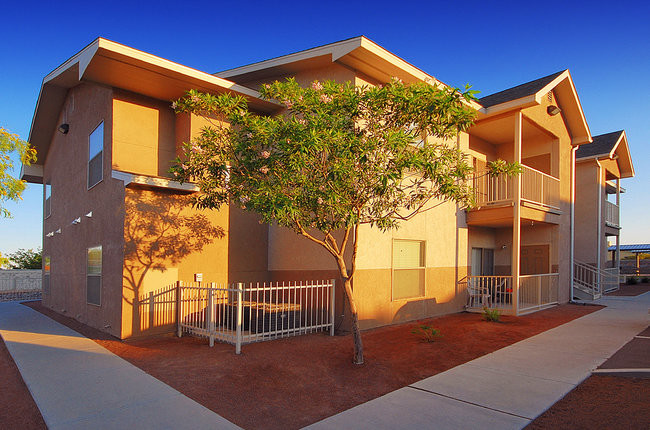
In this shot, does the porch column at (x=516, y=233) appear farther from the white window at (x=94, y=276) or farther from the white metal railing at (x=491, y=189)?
the white window at (x=94, y=276)

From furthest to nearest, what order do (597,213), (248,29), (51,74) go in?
(597,213), (248,29), (51,74)

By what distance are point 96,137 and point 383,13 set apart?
885cm

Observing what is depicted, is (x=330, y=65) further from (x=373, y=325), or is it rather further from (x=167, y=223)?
(x=373, y=325)

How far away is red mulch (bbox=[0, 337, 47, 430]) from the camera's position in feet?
16.2

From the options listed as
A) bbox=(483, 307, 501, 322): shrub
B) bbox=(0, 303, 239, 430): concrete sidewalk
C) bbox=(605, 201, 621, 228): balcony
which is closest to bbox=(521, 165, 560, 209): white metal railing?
bbox=(483, 307, 501, 322): shrub

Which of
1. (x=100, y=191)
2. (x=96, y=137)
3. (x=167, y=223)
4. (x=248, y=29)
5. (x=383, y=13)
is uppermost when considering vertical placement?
(x=248, y=29)

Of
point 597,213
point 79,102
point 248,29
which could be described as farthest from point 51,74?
point 597,213

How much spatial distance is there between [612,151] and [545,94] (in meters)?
10.6

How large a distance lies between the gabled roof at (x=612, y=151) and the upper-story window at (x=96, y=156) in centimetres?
2164

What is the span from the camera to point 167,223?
33.1 feet

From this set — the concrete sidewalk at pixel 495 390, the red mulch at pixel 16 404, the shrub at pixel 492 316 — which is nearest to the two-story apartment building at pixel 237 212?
the shrub at pixel 492 316

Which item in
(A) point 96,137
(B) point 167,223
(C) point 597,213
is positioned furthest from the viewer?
(C) point 597,213

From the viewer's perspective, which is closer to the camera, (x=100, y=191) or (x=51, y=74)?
(x=100, y=191)

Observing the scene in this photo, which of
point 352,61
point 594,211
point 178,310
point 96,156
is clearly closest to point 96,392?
point 178,310
